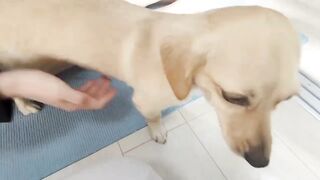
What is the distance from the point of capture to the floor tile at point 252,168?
1.29 meters

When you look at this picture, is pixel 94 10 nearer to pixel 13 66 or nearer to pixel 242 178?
pixel 13 66

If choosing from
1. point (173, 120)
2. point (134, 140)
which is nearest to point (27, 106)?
point (134, 140)

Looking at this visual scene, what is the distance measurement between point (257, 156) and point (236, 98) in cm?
22

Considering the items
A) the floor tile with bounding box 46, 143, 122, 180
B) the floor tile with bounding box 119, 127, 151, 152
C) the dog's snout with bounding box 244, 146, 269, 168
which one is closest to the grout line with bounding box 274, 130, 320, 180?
the dog's snout with bounding box 244, 146, 269, 168

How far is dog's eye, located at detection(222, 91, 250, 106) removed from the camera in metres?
0.84

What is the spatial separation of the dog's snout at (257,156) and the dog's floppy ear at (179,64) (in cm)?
27

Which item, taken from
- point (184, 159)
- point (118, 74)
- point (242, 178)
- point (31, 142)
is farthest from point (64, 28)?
point (242, 178)

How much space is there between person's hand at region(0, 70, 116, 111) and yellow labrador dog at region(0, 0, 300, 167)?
8cm

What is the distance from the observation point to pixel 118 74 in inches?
46.7

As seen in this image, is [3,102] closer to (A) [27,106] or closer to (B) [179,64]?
(A) [27,106]

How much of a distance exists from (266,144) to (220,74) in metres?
0.26

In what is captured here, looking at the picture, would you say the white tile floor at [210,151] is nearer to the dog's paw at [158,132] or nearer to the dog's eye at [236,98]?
the dog's paw at [158,132]

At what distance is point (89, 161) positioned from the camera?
4.46 ft

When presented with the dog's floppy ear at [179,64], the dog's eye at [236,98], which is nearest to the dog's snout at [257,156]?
the dog's eye at [236,98]
